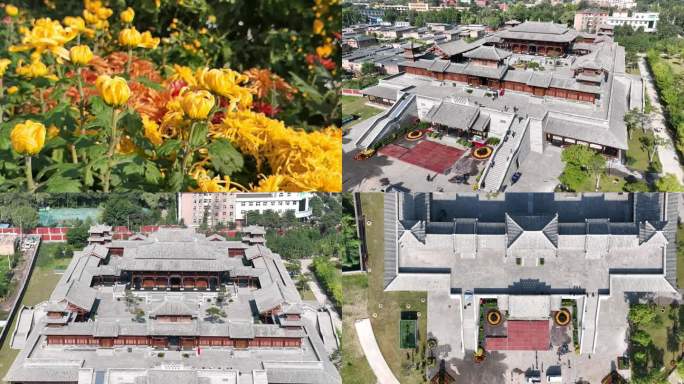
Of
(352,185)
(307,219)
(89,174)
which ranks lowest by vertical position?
(307,219)

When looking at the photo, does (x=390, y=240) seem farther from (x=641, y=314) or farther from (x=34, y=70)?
(x=34, y=70)

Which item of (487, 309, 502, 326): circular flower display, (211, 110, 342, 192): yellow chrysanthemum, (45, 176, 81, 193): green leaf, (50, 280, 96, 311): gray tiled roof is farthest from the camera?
(487, 309, 502, 326): circular flower display

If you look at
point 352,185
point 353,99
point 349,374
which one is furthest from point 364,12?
point 349,374

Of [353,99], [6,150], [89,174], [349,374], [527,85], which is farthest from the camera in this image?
[527,85]

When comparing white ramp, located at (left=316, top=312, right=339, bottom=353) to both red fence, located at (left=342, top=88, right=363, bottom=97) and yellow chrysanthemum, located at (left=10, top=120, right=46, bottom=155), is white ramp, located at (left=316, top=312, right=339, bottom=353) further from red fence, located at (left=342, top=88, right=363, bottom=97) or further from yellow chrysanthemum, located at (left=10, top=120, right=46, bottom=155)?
yellow chrysanthemum, located at (left=10, top=120, right=46, bottom=155)

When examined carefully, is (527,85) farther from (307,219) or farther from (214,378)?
(214,378)

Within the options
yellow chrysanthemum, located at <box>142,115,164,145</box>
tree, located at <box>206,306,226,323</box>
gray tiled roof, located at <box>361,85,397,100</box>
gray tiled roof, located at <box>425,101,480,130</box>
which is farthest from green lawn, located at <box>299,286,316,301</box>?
yellow chrysanthemum, located at <box>142,115,164,145</box>

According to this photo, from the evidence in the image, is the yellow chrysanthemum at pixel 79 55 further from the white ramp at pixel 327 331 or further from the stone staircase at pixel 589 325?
the stone staircase at pixel 589 325

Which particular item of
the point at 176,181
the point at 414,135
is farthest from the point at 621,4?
the point at 176,181
